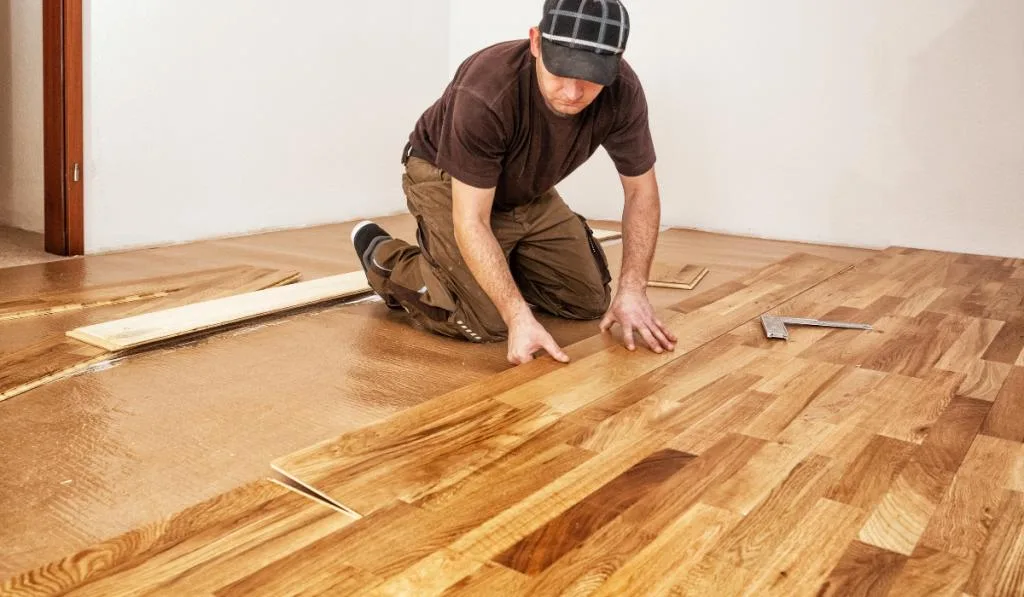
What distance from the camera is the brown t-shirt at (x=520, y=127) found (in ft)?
7.34

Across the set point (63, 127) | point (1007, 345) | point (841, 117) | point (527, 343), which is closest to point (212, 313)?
point (527, 343)

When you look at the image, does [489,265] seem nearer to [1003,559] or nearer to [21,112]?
[1003,559]

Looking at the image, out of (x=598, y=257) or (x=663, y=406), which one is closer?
(x=663, y=406)

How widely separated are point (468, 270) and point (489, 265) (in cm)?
41

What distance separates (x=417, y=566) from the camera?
1.26 meters

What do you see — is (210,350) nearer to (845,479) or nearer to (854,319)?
(845,479)

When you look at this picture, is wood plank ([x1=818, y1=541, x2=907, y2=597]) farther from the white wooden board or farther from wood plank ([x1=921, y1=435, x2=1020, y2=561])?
the white wooden board

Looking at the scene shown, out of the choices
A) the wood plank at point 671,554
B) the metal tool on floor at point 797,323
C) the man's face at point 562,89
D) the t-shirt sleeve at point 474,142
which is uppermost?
the man's face at point 562,89

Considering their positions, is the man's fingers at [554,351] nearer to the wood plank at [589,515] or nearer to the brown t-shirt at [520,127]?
the brown t-shirt at [520,127]

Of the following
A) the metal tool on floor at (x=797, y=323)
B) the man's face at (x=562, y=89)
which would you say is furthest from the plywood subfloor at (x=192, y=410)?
the man's face at (x=562, y=89)

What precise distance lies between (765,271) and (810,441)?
2.18 metres

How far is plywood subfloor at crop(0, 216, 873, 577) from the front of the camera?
1517mm

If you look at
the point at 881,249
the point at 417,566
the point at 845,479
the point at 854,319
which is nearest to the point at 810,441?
the point at 845,479

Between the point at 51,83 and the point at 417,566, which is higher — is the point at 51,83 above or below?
above
